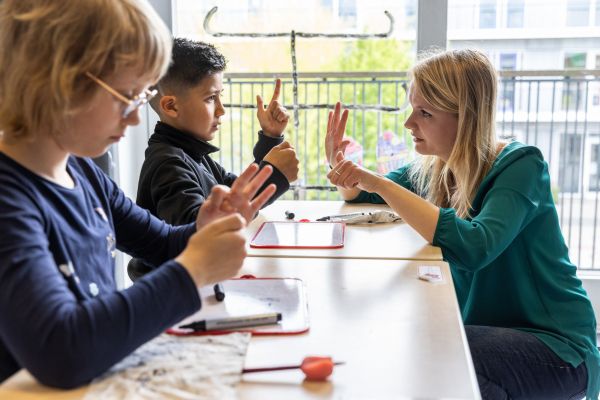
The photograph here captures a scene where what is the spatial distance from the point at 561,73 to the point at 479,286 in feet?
5.56

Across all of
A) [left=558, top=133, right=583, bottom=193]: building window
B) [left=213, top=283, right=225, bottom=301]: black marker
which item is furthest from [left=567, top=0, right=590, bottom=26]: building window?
[left=213, top=283, right=225, bottom=301]: black marker

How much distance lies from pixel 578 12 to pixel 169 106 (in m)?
2.06

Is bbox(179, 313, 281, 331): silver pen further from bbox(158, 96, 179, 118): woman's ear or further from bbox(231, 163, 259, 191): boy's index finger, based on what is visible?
bbox(158, 96, 179, 118): woman's ear

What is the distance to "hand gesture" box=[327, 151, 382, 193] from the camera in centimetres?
170

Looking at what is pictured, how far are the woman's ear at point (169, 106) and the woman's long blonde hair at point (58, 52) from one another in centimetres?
93

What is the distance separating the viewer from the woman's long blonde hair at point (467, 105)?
5.68ft

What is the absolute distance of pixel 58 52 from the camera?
2.92 ft

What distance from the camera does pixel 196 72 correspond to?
1899 millimetres

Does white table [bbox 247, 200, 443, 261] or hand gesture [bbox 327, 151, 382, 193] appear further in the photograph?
hand gesture [bbox 327, 151, 382, 193]

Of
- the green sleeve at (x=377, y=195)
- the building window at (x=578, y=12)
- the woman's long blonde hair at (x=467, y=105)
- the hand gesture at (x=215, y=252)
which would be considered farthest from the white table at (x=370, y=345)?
the building window at (x=578, y=12)

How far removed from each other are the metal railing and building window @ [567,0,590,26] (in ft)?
0.81

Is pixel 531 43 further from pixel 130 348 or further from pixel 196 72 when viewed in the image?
pixel 130 348

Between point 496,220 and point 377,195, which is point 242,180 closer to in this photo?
point 496,220

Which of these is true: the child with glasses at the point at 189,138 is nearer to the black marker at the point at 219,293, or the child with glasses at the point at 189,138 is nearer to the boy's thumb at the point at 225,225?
the black marker at the point at 219,293
